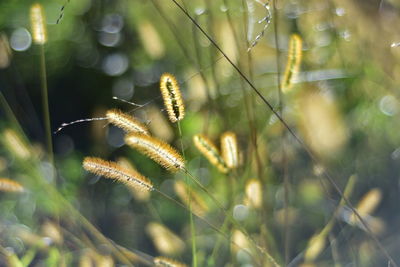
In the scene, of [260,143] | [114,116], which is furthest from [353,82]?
[114,116]

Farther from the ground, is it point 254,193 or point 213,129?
point 254,193

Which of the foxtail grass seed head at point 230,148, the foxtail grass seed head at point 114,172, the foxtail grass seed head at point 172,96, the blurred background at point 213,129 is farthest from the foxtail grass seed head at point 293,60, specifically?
the foxtail grass seed head at point 114,172

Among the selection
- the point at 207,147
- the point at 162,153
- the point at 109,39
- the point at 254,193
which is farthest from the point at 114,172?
the point at 109,39

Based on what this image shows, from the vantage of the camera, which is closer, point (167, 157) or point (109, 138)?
point (167, 157)

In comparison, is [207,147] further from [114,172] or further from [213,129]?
[213,129]

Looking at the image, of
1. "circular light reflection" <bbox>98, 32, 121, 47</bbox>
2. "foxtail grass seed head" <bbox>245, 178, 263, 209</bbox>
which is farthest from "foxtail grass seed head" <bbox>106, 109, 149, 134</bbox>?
"circular light reflection" <bbox>98, 32, 121, 47</bbox>

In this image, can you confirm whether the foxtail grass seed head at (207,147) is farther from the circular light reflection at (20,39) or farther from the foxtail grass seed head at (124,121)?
the circular light reflection at (20,39)

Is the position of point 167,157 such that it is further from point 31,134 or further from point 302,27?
point 31,134
